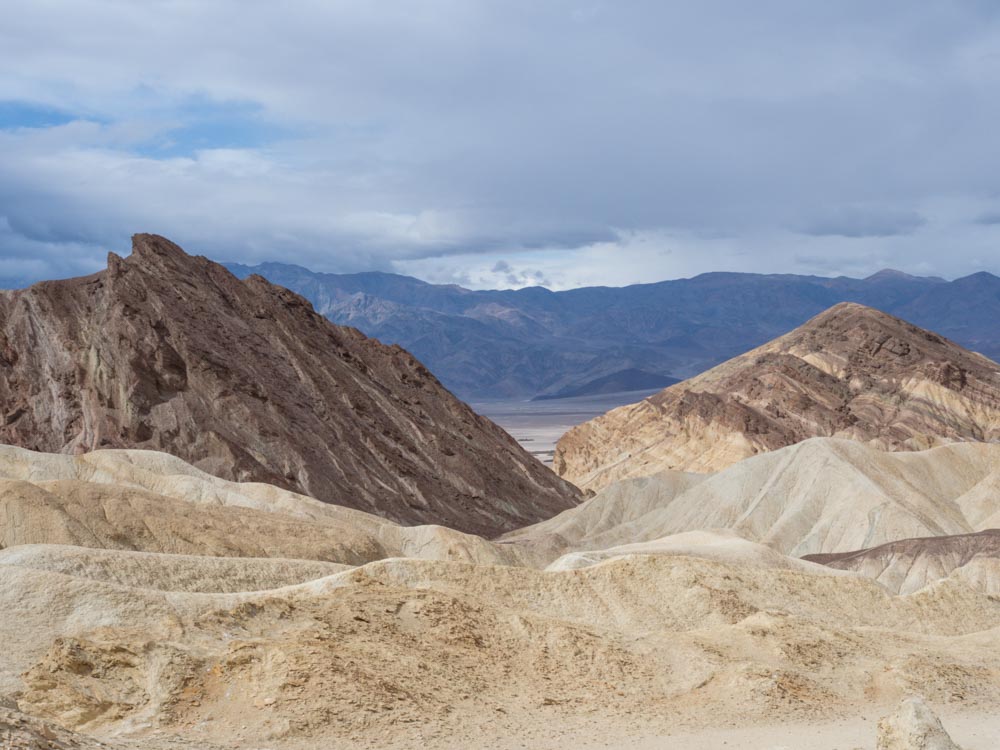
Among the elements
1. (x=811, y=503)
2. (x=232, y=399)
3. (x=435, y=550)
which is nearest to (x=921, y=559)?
(x=811, y=503)

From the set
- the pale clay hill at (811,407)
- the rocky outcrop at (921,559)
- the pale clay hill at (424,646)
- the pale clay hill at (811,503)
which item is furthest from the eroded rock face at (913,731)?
the pale clay hill at (811,407)

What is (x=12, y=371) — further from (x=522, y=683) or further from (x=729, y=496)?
(x=522, y=683)

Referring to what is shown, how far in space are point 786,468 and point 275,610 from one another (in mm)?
50133

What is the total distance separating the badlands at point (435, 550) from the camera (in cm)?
1967

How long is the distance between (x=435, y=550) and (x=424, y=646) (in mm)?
26062

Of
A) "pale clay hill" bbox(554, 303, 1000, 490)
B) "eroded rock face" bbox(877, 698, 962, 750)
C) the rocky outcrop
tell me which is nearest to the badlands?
"eroded rock face" bbox(877, 698, 962, 750)

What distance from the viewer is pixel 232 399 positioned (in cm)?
7012

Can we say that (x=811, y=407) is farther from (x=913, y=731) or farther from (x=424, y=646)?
(x=913, y=731)

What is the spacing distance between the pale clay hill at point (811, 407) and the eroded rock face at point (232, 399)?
816 inches

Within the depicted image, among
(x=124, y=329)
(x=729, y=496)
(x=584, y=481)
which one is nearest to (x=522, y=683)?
(x=729, y=496)

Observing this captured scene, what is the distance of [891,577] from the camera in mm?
51625

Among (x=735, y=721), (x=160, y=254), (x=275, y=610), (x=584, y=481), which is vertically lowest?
(x=584, y=481)

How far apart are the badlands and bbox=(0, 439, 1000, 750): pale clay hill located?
0.26ft

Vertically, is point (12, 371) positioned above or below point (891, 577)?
above
